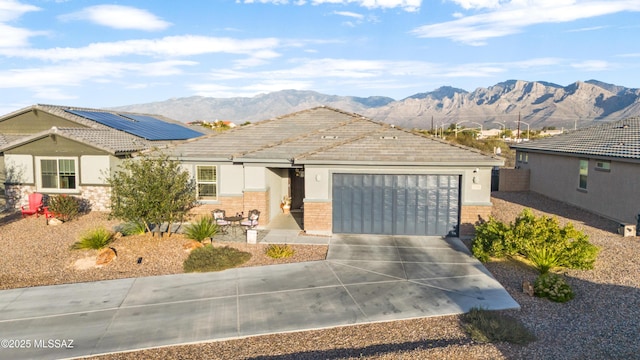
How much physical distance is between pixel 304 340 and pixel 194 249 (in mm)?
6842

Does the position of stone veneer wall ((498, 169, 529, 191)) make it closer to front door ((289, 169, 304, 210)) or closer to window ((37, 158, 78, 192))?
front door ((289, 169, 304, 210))

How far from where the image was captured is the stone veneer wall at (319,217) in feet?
54.7

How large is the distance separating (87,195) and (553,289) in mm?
19281

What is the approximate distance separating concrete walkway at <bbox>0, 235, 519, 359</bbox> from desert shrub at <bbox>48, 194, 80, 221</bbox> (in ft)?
26.5

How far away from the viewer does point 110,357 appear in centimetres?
800

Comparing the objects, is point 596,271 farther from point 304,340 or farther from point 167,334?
point 167,334

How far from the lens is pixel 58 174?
2053cm

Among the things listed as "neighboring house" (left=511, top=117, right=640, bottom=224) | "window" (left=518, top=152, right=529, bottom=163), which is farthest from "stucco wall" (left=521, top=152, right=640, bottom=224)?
"window" (left=518, top=152, right=529, bottom=163)

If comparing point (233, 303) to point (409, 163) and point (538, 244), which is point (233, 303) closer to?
point (409, 163)

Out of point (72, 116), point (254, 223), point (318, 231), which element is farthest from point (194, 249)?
point (72, 116)

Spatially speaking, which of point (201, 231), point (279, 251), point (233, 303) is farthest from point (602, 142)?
point (233, 303)

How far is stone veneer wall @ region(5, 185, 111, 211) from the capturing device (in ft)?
67.1

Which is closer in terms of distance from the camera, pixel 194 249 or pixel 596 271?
pixel 596 271

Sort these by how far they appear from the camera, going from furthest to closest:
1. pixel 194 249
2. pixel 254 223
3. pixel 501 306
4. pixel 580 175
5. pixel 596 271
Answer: pixel 580 175
pixel 254 223
pixel 194 249
pixel 596 271
pixel 501 306
